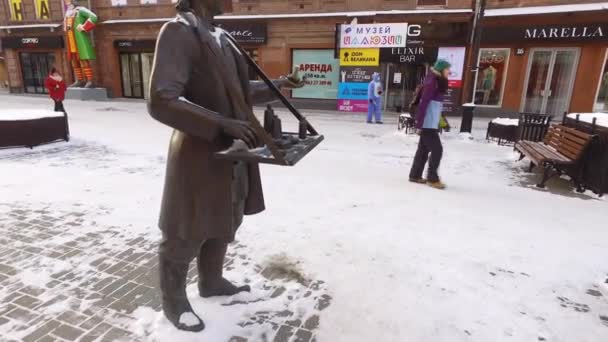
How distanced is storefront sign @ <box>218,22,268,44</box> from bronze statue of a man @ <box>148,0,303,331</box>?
1575 centimetres

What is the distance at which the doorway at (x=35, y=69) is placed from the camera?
71.7 ft

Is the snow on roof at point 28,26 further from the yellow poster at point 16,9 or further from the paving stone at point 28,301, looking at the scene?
the paving stone at point 28,301

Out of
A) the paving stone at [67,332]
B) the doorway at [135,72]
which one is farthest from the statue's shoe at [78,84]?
the paving stone at [67,332]

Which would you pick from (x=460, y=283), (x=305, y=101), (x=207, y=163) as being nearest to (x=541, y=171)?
(x=460, y=283)

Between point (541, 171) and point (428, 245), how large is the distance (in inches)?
176

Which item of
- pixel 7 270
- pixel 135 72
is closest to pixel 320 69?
pixel 135 72

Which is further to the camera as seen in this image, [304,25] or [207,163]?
[304,25]

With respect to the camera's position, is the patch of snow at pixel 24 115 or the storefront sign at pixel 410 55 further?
the storefront sign at pixel 410 55

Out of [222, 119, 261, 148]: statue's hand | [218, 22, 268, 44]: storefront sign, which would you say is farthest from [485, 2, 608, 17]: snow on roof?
[222, 119, 261, 148]: statue's hand

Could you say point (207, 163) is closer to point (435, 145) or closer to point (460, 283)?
point (460, 283)

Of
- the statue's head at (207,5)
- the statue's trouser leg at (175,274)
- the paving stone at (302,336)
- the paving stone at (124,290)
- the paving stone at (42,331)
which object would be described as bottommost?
the paving stone at (42,331)

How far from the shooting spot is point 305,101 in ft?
57.9

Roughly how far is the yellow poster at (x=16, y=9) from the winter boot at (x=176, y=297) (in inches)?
1034

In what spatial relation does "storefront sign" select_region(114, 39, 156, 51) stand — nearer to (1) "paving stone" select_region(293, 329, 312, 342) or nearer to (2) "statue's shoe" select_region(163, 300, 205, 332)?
(2) "statue's shoe" select_region(163, 300, 205, 332)
